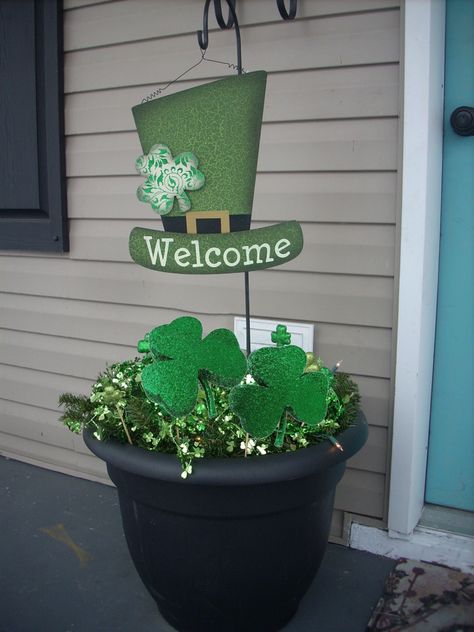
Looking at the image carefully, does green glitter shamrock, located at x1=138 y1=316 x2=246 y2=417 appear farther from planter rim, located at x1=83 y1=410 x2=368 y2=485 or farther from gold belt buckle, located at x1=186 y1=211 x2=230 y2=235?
gold belt buckle, located at x1=186 y1=211 x2=230 y2=235

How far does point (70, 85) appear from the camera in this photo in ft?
7.99

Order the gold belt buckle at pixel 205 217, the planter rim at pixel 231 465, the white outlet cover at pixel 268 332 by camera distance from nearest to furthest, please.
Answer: the planter rim at pixel 231 465 < the gold belt buckle at pixel 205 217 < the white outlet cover at pixel 268 332

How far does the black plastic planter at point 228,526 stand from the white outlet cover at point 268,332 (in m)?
0.46

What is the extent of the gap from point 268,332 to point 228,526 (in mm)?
789

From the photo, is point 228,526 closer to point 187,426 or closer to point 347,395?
point 187,426

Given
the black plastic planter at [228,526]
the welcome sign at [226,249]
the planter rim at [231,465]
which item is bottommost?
the black plastic planter at [228,526]

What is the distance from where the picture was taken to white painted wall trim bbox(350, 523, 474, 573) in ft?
6.46

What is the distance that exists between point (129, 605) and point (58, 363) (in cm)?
114

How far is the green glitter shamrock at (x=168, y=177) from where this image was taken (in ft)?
5.29

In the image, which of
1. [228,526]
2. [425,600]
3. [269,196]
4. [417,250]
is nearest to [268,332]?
[269,196]

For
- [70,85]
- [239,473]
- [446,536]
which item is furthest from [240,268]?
[70,85]

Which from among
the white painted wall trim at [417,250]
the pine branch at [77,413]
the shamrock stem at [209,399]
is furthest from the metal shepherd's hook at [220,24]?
the pine branch at [77,413]

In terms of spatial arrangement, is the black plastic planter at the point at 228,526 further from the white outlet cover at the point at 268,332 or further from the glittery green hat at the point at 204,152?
the glittery green hat at the point at 204,152

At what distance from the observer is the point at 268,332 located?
213cm
